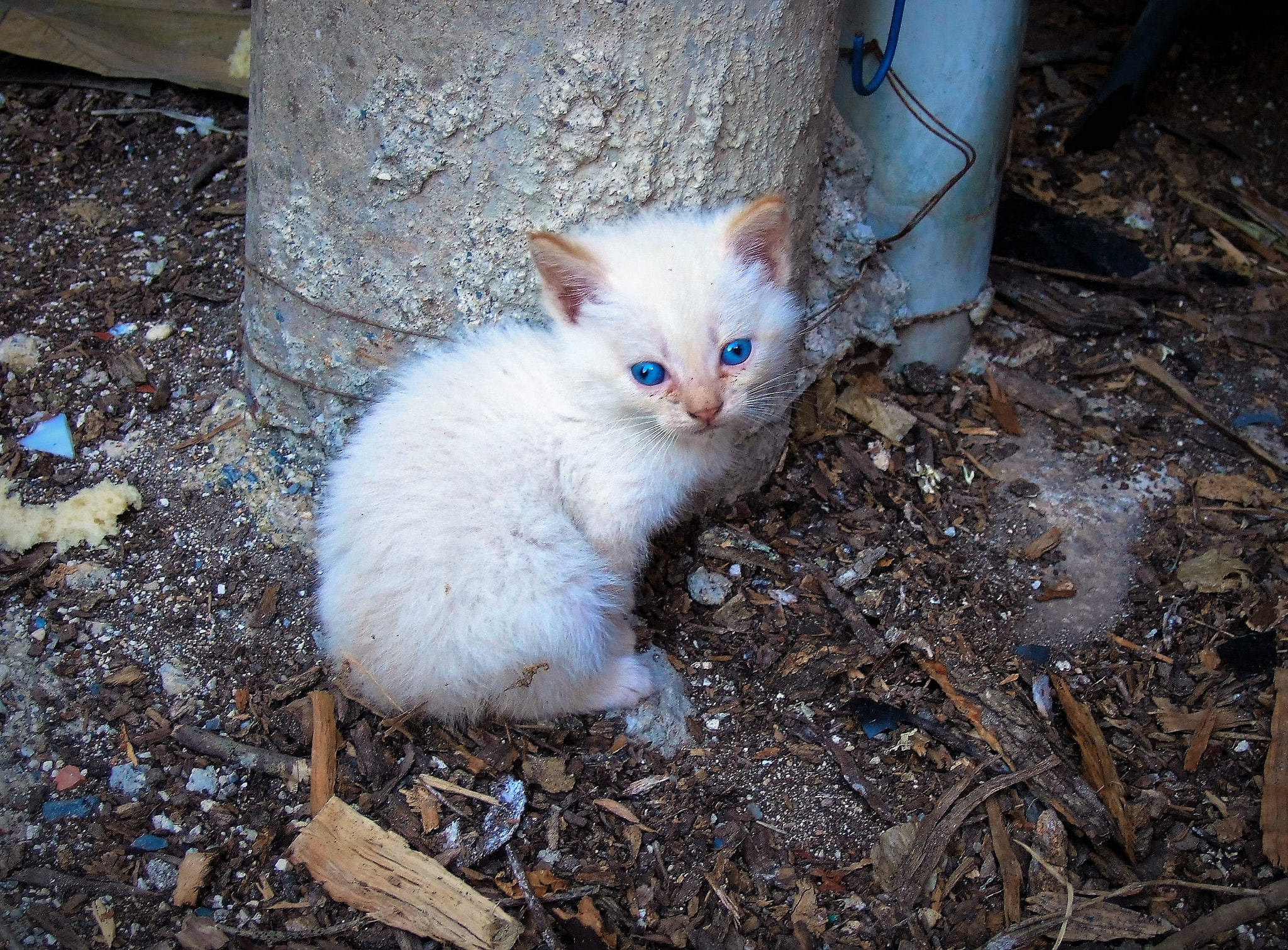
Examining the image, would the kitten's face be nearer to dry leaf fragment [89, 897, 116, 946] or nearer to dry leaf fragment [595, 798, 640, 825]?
dry leaf fragment [595, 798, 640, 825]

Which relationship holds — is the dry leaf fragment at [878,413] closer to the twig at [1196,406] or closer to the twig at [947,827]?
the twig at [1196,406]

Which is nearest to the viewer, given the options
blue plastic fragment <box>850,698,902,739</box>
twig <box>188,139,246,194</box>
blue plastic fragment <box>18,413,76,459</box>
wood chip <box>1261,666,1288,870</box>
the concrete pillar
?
the concrete pillar

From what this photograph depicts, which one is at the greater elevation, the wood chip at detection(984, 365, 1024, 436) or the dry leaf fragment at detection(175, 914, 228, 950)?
the wood chip at detection(984, 365, 1024, 436)

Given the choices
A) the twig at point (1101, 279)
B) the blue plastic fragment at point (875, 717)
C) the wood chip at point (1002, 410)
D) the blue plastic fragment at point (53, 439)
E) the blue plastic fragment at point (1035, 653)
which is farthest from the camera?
the twig at point (1101, 279)

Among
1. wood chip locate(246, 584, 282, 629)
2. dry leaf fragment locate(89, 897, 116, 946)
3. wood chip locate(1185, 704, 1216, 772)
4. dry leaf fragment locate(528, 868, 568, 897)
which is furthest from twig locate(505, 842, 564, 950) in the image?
wood chip locate(1185, 704, 1216, 772)

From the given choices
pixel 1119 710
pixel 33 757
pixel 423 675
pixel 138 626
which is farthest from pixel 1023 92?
pixel 33 757

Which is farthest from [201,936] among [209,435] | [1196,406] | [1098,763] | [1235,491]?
[1196,406]

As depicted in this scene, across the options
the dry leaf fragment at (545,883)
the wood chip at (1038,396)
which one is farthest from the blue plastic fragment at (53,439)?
the wood chip at (1038,396)
